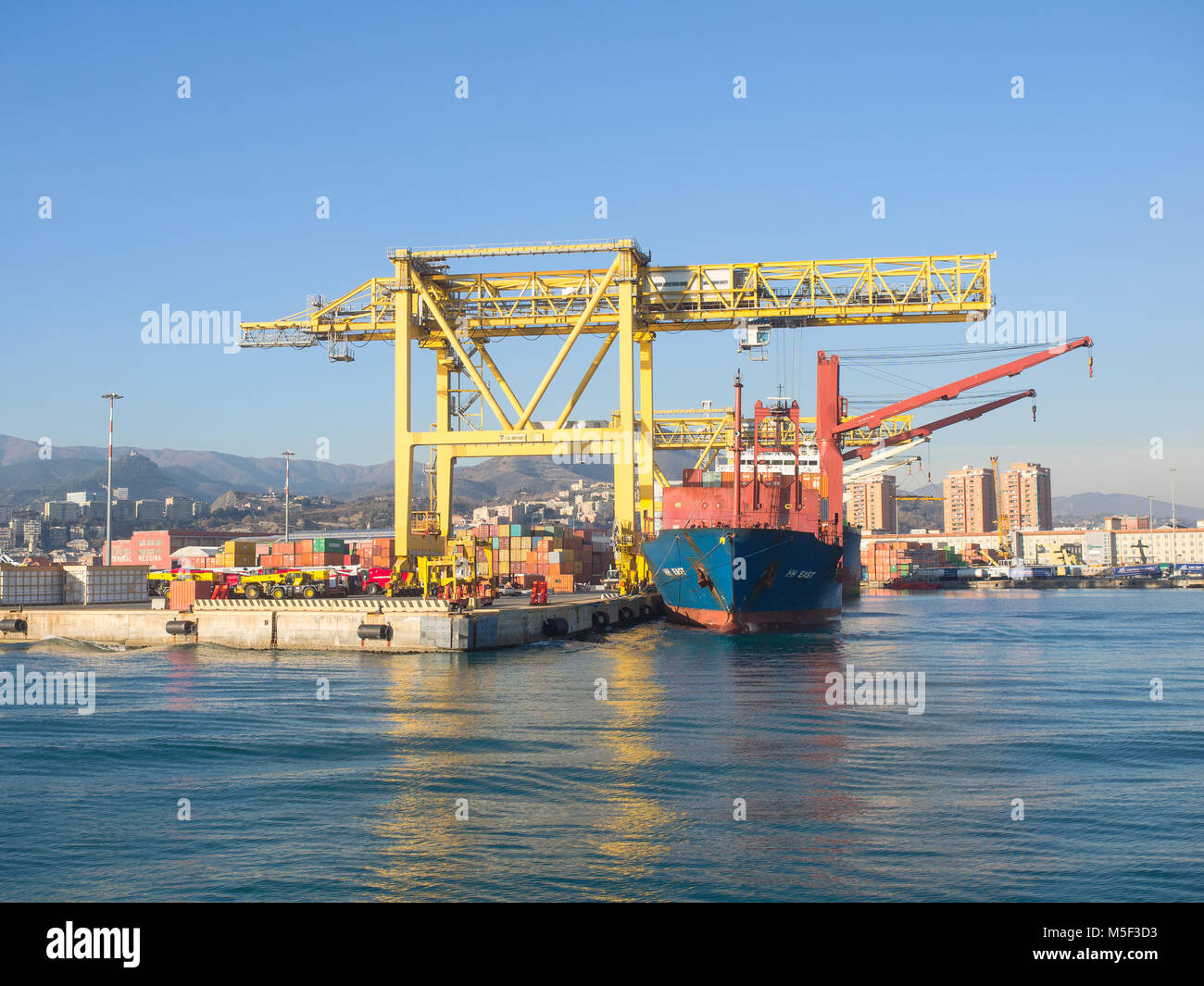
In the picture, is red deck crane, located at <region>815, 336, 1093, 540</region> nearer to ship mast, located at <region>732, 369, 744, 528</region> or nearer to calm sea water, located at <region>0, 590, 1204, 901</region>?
ship mast, located at <region>732, 369, 744, 528</region>

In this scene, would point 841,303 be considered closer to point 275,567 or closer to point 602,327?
point 602,327

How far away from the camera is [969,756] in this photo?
57.3ft

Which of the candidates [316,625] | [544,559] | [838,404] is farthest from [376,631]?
[838,404]

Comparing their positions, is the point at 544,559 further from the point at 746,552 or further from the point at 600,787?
the point at 600,787

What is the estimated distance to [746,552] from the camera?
39.3 meters

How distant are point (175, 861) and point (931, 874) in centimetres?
885

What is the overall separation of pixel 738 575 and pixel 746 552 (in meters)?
1.23

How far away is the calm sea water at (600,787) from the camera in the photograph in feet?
37.4

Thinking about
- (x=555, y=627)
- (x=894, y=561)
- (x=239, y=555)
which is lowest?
(x=894, y=561)

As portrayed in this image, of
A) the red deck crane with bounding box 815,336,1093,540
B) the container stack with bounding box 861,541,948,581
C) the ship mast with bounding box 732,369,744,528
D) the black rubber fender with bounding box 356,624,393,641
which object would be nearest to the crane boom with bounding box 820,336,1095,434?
the red deck crane with bounding box 815,336,1093,540

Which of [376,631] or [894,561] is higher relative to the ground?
[376,631]

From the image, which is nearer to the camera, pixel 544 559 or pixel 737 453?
pixel 737 453

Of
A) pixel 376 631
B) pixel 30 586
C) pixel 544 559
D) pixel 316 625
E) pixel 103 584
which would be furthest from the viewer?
pixel 544 559
